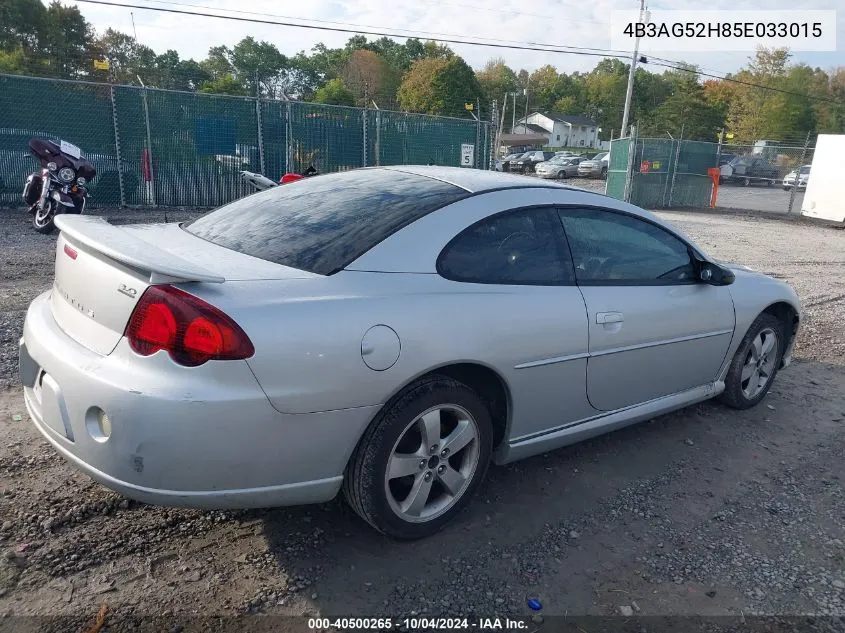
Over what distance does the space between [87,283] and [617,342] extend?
95.7 inches

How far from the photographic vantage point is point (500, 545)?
9.18 feet

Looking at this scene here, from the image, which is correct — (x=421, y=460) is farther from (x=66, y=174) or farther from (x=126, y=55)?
(x=126, y=55)

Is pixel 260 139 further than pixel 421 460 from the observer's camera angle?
Yes

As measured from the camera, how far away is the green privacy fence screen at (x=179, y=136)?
11188mm

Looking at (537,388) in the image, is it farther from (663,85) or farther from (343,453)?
(663,85)

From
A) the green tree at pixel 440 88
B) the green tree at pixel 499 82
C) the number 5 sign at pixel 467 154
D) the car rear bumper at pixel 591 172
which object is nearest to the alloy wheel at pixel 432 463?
the number 5 sign at pixel 467 154

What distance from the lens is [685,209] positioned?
70.1 ft

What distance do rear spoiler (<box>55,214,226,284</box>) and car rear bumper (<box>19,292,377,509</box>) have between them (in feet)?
0.92

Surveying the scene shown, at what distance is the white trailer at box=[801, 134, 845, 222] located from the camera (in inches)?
683

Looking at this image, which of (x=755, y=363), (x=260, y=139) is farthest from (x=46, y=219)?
(x=755, y=363)

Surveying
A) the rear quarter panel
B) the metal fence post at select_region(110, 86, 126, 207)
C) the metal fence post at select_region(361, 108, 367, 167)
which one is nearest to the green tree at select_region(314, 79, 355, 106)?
the metal fence post at select_region(361, 108, 367, 167)

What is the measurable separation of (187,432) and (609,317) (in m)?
2.07

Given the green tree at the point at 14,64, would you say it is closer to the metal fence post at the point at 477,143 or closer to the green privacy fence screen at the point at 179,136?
the green privacy fence screen at the point at 179,136

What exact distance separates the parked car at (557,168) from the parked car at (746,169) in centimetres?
988
